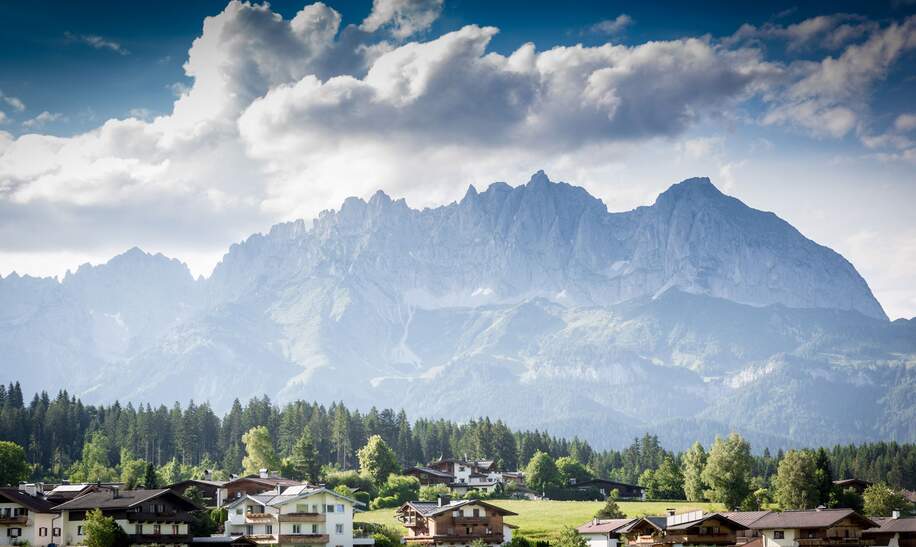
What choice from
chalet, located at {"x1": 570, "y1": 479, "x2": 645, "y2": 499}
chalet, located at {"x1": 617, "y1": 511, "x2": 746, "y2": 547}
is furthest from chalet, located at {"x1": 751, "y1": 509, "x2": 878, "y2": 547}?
chalet, located at {"x1": 570, "y1": 479, "x2": 645, "y2": 499}

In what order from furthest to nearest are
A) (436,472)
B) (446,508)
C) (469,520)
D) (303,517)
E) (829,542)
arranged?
(436,472), (446,508), (469,520), (303,517), (829,542)

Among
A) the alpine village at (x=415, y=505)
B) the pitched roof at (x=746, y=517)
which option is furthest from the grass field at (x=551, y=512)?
the pitched roof at (x=746, y=517)

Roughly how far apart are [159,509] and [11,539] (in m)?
14.2

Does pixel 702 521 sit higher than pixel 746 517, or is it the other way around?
pixel 746 517

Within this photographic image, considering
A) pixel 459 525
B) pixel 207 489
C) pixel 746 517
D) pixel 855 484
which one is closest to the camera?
pixel 746 517

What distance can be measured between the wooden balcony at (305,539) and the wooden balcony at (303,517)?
1.38 meters

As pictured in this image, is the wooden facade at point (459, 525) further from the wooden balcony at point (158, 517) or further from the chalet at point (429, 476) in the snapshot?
the chalet at point (429, 476)

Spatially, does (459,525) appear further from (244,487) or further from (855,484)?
(855,484)

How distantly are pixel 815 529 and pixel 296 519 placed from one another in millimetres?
47729

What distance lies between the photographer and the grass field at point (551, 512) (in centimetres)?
12938

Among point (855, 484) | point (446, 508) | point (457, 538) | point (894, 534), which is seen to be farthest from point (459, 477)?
point (894, 534)

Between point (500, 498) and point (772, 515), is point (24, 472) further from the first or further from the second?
point (772, 515)

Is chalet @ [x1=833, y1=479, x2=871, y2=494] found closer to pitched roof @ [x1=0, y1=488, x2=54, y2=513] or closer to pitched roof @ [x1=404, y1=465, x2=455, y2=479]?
pitched roof @ [x1=404, y1=465, x2=455, y2=479]

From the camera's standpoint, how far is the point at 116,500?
107 m
